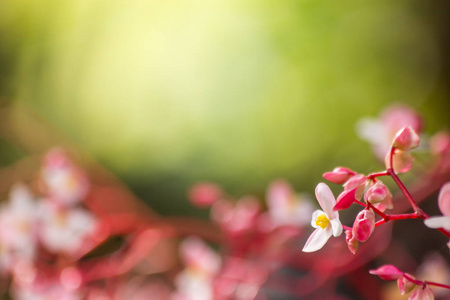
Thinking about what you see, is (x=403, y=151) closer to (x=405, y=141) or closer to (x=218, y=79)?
(x=405, y=141)

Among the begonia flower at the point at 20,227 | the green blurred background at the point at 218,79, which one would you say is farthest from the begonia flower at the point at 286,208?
the green blurred background at the point at 218,79

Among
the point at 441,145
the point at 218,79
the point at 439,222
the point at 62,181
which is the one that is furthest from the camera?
the point at 218,79

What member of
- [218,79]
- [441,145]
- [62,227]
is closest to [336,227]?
[441,145]

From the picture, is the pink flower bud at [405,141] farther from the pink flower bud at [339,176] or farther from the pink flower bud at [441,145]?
the pink flower bud at [441,145]

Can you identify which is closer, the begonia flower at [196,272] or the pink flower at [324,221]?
the pink flower at [324,221]

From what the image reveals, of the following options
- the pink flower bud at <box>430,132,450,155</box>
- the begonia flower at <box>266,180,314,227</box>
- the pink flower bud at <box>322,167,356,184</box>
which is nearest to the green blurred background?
the begonia flower at <box>266,180,314,227</box>

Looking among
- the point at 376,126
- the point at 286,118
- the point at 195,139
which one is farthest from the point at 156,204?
the point at 376,126
